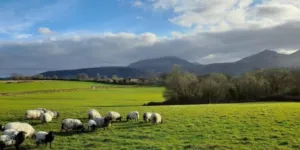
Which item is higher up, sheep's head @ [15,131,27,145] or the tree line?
the tree line

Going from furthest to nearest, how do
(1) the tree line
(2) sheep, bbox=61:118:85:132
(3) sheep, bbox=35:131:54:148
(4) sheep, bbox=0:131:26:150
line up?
(1) the tree line → (2) sheep, bbox=61:118:85:132 → (3) sheep, bbox=35:131:54:148 → (4) sheep, bbox=0:131:26:150

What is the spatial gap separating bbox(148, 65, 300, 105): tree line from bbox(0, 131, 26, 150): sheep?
53.9 metres

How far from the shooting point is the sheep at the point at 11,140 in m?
17.4

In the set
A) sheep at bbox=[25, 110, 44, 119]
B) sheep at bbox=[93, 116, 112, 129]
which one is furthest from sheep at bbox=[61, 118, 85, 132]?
sheep at bbox=[25, 110, 44, 119]

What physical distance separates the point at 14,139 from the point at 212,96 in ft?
200

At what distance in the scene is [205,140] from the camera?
63.8ft

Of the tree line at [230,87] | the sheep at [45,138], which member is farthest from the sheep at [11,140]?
the tree line at [230,87]

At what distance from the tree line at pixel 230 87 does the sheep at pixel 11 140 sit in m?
53.9

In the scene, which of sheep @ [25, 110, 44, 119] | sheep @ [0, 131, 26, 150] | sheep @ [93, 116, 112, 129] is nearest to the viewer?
sheep @ [0, 131, 26, 150]

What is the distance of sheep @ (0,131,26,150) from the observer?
17359 millimetres

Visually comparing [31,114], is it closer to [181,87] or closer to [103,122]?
[103,122]

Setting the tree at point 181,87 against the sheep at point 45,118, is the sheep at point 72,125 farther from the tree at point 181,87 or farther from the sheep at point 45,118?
the tree at point 181,87

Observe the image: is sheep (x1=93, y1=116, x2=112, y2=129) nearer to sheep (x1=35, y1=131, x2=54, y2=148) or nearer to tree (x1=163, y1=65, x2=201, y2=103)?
sheep (x1=35, y1=131, x2=54, y2=148)

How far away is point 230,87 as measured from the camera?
249 feet
